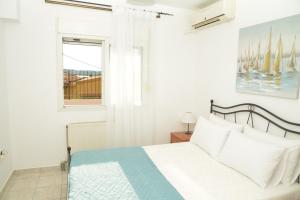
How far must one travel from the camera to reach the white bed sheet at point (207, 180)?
160 cm

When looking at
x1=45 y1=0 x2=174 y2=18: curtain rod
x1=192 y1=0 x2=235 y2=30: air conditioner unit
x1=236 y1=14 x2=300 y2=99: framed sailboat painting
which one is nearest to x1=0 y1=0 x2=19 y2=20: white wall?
x1=45 y1=0 x2=174 y2=18: curtain rod

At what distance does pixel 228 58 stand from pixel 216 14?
1.92ft

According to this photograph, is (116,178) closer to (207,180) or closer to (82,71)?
(207,180)

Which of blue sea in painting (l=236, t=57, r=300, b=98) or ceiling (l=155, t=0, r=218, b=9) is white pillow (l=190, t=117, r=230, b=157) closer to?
blue sea in painting (l=236, t=57, r=300, b=98)

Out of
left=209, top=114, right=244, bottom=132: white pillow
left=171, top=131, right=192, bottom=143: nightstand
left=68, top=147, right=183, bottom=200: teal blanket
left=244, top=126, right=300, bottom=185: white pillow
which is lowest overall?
left=171, top=131, right=192, bottom=143: nightstand

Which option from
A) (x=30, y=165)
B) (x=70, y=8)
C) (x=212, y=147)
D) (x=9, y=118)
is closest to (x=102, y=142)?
(x=30, y=165)

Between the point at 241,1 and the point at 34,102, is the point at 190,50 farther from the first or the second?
the point at 34,102

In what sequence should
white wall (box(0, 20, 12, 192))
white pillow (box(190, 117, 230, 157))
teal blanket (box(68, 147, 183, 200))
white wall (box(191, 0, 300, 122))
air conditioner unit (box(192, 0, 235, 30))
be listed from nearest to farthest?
teal blanket (box(68, 147, 183, 200)) < white wall (box(191, 0, 300, 122)) < white pillow (box(190, 117, 230, 157)) < white wall (box(0, 20, 12, 192)) < air conditioner unit (box(192, 0, 235, 30))

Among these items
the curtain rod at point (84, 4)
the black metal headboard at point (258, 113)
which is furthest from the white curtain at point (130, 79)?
the black metal headboard at point (258, 113)

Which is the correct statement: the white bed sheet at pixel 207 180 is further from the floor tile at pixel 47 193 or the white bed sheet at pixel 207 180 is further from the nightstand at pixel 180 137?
the floor tile at pixel 47 193

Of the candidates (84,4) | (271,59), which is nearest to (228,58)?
(271,59)

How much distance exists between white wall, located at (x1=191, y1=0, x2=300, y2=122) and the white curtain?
0.87m

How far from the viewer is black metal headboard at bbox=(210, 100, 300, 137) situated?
2.01m

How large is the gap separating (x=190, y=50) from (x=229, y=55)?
0.83 metres
